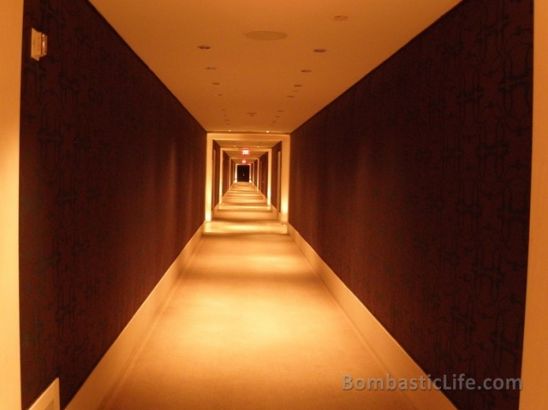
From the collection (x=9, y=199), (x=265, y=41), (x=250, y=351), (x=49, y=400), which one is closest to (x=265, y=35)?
(x=265, y=41)

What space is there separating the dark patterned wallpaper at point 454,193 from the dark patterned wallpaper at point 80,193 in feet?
7.42

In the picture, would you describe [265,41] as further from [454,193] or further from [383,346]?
[383,346]

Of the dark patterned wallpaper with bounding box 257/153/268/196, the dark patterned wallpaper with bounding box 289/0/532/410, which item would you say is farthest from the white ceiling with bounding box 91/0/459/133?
the dark patterned wallpaper with bounding box 257/153/268/196

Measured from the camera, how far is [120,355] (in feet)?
14.8

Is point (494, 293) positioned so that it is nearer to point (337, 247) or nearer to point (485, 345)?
point (485, 345)

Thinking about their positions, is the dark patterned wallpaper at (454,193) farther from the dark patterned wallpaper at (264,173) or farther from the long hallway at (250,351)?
the dark patterned wallpaper at (264,173)

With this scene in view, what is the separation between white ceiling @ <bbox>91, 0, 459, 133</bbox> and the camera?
11.8 ft

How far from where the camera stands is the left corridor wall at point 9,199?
89.4 inches

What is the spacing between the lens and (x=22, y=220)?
2527mm

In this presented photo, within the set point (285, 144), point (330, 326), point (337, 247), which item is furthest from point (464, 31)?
point (285, 144)

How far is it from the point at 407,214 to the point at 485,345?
1594 millimetres

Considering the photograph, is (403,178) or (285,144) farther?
(285,144)

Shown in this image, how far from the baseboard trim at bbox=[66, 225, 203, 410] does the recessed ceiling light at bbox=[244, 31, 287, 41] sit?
2.62 meters

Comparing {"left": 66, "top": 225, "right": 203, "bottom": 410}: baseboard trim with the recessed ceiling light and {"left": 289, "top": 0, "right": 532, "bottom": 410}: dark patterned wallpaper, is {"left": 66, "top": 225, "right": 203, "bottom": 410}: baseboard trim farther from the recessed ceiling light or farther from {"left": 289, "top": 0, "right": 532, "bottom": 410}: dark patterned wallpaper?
the recessed ceiling light
